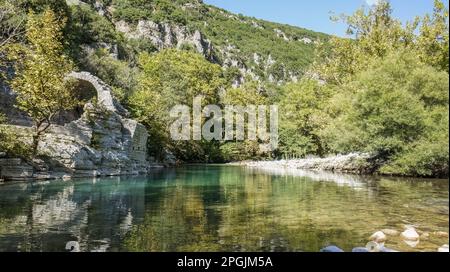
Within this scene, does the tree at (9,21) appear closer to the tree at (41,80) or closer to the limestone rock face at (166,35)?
the tree at (41,80)

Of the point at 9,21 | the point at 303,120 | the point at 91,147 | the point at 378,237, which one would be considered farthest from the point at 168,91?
the point at 378,237

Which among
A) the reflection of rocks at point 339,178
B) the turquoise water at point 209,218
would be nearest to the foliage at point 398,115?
the reflection of rocks at point 339,178

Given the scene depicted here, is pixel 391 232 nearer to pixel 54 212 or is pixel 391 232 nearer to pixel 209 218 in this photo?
pixel 209 218

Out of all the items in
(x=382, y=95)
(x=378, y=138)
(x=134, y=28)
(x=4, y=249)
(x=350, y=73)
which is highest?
(x=134, y=28)

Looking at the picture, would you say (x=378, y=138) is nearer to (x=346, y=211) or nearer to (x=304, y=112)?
(x=346, y=211)

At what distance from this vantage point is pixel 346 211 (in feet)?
48.5

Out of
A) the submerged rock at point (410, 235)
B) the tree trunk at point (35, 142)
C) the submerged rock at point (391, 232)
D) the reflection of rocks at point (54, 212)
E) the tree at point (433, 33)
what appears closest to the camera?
the submerged rock at point (410, 235)

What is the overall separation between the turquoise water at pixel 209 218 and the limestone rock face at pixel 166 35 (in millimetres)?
99402

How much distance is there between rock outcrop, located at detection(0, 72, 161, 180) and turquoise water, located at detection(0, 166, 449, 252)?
536 cm

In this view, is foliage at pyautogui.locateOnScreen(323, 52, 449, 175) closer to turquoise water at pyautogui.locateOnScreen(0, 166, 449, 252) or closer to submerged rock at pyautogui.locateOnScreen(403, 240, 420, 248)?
turquoise water at pyautogui.locateOnScreen(0, 166, 449, 252)

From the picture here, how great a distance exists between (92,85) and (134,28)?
3298 inches

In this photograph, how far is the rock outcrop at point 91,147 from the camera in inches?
1044

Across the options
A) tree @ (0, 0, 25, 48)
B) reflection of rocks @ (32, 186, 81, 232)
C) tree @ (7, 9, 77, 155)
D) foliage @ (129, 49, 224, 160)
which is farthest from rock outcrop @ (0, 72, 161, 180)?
reflection of rocks @ (32, 186, 81, 232)

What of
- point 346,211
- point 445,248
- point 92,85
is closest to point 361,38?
point 92,85
